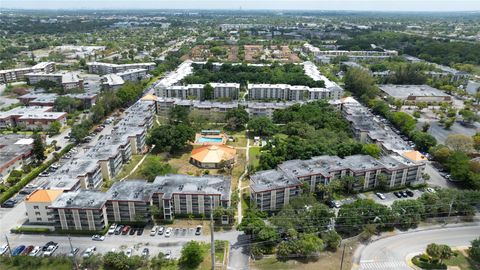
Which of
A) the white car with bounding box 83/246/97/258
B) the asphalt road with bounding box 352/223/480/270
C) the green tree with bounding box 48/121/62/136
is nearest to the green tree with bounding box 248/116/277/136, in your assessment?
the asphalt road with bounding box 352/223/480/270

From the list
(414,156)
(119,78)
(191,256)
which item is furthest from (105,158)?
(119,78)

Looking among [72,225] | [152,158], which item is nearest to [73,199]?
[72,225]

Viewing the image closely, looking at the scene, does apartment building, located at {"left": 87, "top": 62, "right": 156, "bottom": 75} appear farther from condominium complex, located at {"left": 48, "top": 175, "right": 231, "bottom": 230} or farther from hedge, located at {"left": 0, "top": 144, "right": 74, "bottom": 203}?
condominium complex, located at {"left": 48, "top": 175, "right": 231, "bottom": 230}

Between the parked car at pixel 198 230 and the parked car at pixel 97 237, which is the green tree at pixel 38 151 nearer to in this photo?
the parked car at pixel 97 237

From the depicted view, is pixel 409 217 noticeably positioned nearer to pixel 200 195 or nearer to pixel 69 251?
pixel 200 195

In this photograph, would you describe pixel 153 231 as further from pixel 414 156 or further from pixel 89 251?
pixel 414 156
